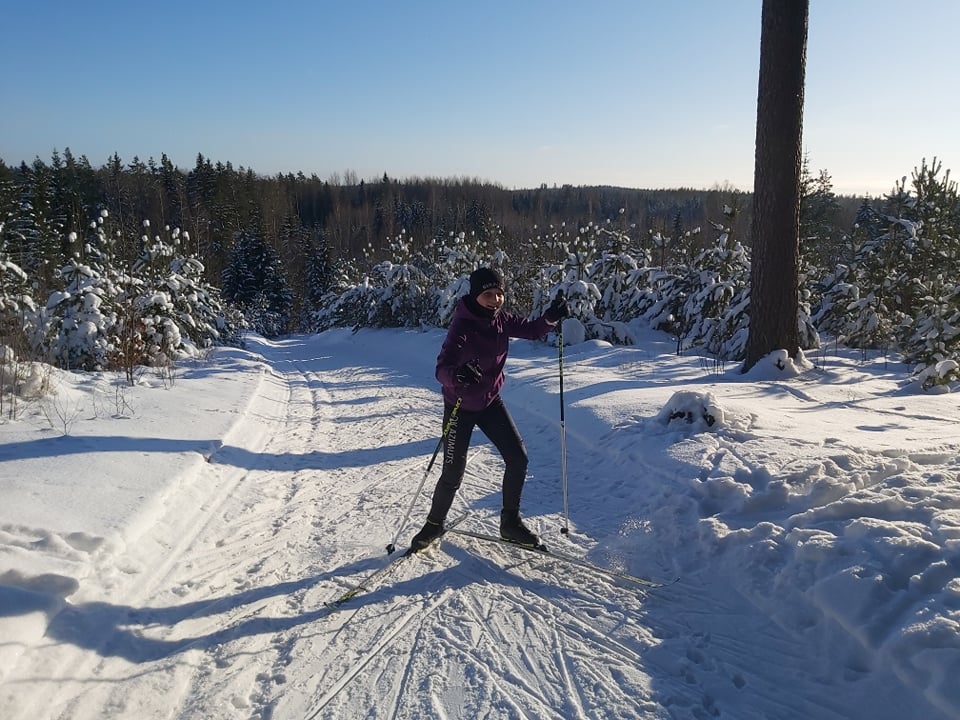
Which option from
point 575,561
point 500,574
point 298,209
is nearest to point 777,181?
point 575,561

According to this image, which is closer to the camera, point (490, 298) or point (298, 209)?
point (490, 298)

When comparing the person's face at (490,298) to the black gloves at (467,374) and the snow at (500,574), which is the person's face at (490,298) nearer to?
the black gloves at (467,374)

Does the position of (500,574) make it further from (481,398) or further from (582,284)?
(582,284)

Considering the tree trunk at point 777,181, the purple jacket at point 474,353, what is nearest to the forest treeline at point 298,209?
the tree trunk at point 777,181

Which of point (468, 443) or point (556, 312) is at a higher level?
point (556, 312)

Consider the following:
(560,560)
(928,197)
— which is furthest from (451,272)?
(560,560)

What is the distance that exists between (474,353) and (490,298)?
1.38 feet

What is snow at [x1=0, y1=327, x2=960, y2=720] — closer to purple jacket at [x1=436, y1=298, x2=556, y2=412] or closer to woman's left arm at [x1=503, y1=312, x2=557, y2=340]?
purple jacket at [x1=436, y1=298, x2=556, y2=412]

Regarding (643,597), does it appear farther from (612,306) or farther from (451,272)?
(451,272)

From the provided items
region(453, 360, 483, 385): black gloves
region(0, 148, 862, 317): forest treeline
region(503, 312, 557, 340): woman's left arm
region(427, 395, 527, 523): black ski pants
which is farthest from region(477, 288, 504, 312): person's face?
region(0, 148, 862, 317): forest treeline

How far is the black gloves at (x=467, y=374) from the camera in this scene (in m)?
3.96

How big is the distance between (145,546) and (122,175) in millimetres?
69071

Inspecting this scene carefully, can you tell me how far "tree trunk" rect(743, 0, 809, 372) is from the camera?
7875 millimetres

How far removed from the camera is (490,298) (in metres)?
4.25
